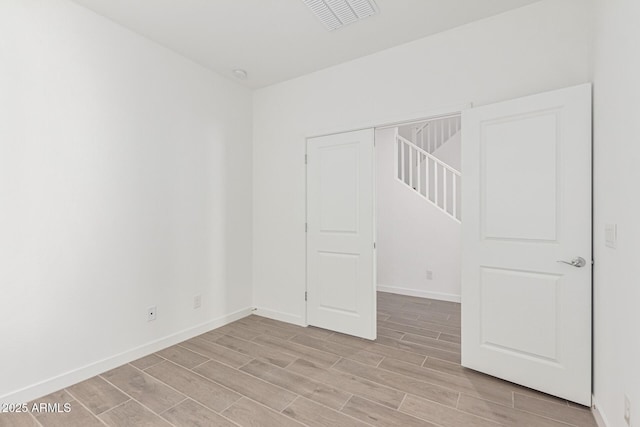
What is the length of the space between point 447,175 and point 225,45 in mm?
3545

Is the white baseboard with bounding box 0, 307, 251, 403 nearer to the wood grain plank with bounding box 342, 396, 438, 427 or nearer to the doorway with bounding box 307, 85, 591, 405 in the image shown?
the wood grain plank with bounding box 342, 396, 438, 427

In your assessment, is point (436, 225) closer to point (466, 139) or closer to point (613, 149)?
point (466, 139)

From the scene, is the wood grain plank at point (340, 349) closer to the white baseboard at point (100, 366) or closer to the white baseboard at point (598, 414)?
the white baseboard at point (100, 366)

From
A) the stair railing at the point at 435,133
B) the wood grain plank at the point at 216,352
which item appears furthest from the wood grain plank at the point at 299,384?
the stair railing at the point at 435,133

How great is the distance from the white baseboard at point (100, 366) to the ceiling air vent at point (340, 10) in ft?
10.1

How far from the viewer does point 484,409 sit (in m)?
1.91

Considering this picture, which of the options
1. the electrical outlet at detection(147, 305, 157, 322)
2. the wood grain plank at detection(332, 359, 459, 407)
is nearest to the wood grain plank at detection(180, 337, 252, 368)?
the electrical outlet at detection(147, 305, 157, 322)

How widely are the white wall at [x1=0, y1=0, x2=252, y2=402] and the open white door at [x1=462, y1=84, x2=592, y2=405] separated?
2530 millimetres

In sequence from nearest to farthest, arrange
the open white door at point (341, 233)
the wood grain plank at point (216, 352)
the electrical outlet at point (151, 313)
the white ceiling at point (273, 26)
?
the white ceiling at point (273, 26) → the wood grain plank at point (216, 352) → the electrical outlet at point (151, 313) → the open white door at point (341, 233)

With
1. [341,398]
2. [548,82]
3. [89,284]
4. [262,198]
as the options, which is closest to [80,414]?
[89,284]

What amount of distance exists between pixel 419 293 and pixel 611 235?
320 centimetres

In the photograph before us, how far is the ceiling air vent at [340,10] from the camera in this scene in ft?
7.43

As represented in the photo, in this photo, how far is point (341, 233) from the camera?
3.19 metres

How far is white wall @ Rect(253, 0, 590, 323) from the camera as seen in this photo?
218 cm
